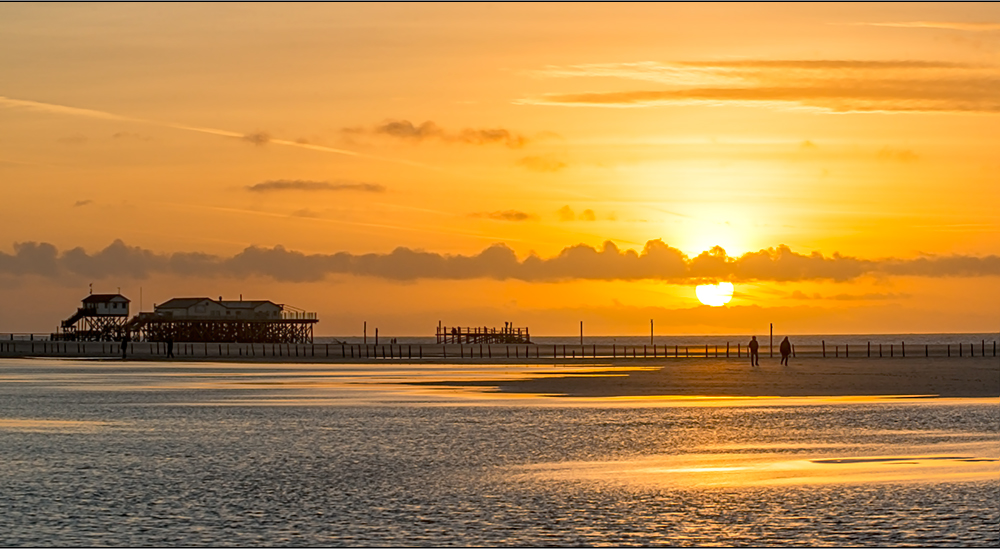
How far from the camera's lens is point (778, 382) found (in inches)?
2249

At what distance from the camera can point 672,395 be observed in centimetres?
4812

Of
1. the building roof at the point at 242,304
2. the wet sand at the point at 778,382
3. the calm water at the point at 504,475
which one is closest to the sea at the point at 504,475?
the calm water at the point at 504,475

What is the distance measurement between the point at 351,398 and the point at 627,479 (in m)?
25.4

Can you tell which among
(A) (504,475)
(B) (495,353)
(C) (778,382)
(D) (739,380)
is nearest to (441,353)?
(B) (495,353)

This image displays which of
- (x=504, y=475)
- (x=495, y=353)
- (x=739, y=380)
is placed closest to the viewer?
(x=504, y=475)

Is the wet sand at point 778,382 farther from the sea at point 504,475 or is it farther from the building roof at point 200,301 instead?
the building roof at point 200,301

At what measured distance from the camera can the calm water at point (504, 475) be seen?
57.7 ft

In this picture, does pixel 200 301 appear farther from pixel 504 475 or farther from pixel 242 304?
pixel 504 475

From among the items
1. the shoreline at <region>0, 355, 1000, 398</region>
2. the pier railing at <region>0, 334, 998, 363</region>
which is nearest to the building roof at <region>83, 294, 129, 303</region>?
the pier railing at <region>0, 334, 998, 363</region>

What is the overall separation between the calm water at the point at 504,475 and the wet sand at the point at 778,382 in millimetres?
7949

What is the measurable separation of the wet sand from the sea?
7475mm

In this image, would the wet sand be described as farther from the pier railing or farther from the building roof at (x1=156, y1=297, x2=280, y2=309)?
the building roof at (x1=156, y1=297, x2=280, y2=309)

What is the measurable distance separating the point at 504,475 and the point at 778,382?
36084 mm

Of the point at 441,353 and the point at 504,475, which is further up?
the point at 441,353
